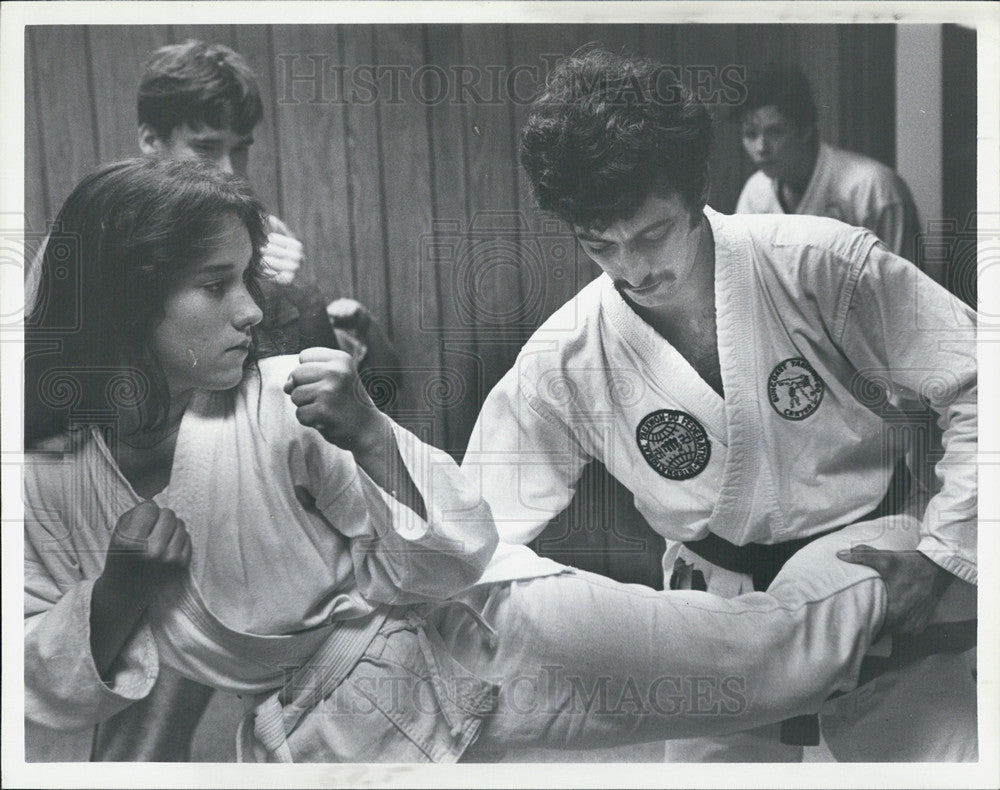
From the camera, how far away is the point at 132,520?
335cm

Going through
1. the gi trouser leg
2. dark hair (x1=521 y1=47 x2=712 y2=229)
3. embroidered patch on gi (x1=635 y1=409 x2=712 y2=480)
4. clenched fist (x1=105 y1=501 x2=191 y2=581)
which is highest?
dark hair (x1=521 y1=47 x2=712 y2=229)

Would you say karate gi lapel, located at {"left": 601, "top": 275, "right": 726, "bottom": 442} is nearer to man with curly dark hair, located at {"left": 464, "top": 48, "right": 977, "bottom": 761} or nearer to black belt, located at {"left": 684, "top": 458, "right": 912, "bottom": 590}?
man with curly dark hair, located at {"left": 464, "top": 48, "right": 977, "bottom": 761}

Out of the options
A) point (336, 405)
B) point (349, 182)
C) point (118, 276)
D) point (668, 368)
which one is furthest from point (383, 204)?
point (668, 368)

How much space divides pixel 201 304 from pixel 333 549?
2.63 feet

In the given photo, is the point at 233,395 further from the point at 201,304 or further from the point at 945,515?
the point at 945,515

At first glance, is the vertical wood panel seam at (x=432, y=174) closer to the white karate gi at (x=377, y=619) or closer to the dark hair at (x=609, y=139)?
the dark hair at (x=609, y=139)

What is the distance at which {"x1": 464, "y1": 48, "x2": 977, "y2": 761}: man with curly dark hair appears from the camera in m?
3.37

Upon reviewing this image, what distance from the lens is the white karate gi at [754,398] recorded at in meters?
3.38

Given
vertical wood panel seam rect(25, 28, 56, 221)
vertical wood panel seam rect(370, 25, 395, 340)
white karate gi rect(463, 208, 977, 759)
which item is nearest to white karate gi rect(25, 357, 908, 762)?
white karate gi rect(463, 208, 977, 759)

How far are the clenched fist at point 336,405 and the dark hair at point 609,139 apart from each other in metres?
0.77

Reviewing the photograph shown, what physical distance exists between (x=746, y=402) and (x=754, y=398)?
28 millimetres

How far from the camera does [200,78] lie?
A: 3.38 m

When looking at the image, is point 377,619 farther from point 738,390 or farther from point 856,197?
point 856,197

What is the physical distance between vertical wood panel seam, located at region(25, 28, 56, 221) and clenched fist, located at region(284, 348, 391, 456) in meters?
0.88
